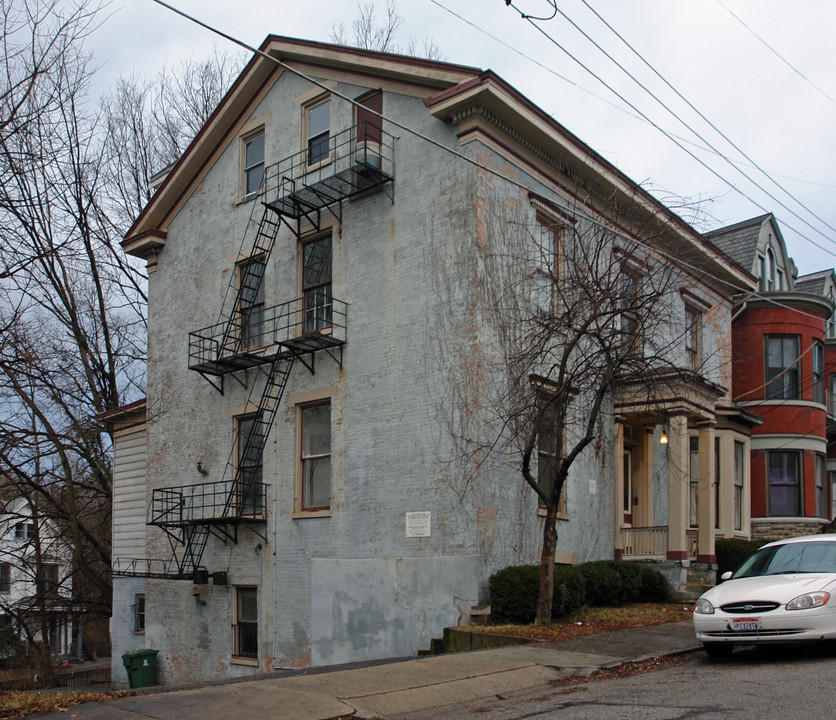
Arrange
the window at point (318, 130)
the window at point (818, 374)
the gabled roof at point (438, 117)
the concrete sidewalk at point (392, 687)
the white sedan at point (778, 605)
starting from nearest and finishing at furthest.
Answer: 1. the concrete sidewalk at point (392, 687)
2. the white sedan at point (778, 605)
3. the gabled roof at point (438, 117)
4. the window at point (318, 130)
5. the window at point (818, 374)

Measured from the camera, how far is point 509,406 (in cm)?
1633

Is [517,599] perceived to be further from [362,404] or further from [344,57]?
[344,57]

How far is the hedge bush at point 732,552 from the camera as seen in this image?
20.7 metres

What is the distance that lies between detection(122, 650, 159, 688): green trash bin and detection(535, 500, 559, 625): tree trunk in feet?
36.4

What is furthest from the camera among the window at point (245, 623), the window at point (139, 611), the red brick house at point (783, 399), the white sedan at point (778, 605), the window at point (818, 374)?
the window at point (818, 374)

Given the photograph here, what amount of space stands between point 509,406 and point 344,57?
8299 mm

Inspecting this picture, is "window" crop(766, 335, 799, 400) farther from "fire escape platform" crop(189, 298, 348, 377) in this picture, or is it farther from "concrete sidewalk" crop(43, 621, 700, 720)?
"concrete sidewalk" crop(43, 621, 700, 720)

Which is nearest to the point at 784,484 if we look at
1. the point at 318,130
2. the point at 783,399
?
the point at 783,399

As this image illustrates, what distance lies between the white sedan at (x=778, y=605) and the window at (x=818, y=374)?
16.0m

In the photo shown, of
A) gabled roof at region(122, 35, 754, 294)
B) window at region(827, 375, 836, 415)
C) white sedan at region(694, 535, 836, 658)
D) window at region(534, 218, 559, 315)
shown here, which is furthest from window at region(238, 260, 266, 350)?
window at region(827, 375, 836, 415)

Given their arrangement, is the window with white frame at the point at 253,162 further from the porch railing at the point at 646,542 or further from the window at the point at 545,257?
the porch railing at the point at 646,542

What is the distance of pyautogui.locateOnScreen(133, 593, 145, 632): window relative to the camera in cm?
2305

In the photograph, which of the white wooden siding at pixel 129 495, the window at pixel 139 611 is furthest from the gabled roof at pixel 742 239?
the window at pixel 139 611

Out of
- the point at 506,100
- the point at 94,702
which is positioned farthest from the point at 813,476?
the point at 94,702
